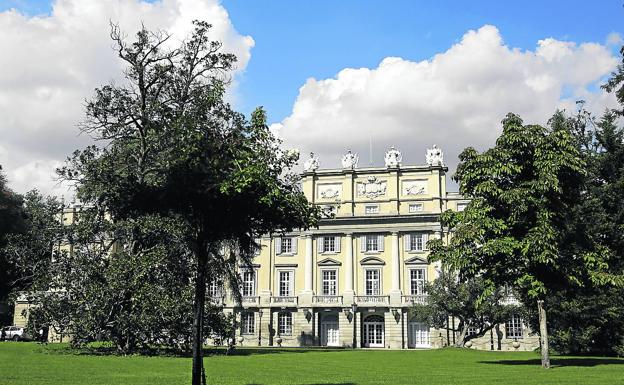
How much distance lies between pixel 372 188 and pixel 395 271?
26.6 feet

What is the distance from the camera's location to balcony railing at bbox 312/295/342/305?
56656mm

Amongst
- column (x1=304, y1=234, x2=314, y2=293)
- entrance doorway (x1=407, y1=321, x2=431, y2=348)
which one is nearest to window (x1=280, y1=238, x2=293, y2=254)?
column (x1=304, y1=234, x2=314, y2=293)

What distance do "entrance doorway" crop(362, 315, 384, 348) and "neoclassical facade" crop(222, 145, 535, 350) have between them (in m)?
0.09

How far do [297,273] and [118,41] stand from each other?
33858mm

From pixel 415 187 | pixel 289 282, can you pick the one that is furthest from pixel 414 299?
pixel 289 282

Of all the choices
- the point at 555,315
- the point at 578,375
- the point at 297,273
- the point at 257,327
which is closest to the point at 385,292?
the point at 297,273

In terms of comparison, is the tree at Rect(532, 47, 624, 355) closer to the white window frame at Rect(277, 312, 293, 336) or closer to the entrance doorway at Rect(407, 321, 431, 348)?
the entrance doorway at Rect(407, 321, 431, 348)

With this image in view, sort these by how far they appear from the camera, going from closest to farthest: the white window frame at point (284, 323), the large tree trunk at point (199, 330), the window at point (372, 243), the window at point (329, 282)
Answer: the large tree trunk at point (199, 330) → the window at point (372, 243) → the window at point (329, 282) → the white window frame at point (284, 323)

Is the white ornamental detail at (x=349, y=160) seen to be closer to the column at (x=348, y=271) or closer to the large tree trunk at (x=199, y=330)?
the column at (x=348, y=271)

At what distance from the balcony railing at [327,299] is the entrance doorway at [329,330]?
5.63 ft

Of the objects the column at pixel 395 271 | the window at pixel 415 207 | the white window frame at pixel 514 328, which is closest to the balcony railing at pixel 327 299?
the column at pixel 395 271

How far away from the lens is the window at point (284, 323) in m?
58.3

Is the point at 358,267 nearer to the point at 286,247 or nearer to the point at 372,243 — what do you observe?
the point at 372,243

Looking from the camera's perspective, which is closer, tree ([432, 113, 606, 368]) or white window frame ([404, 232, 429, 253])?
tree ([432, 113, 606, 368])
